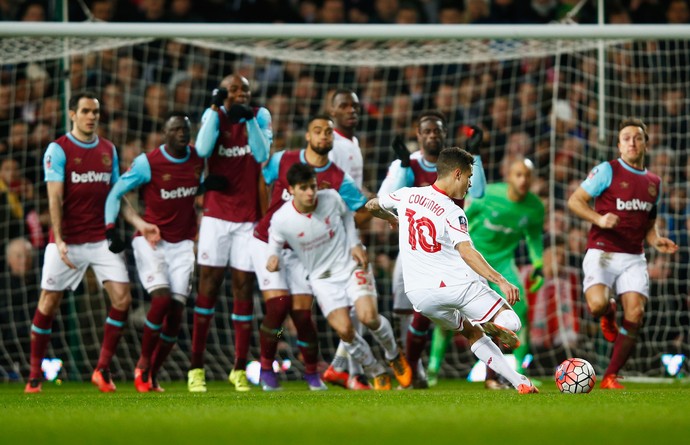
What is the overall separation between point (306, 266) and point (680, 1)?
7284 millimetres

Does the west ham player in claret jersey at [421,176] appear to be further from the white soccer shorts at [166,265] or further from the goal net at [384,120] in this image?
the goal net at [384,120]

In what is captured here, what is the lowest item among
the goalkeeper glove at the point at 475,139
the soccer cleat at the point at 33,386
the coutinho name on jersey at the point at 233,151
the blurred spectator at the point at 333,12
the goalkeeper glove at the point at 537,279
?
the soccer cleat at the point at 33,386

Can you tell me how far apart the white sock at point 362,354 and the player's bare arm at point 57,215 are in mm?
2324

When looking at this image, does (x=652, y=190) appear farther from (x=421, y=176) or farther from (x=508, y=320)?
(x=508, y=320)

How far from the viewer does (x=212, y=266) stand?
9.26 metres

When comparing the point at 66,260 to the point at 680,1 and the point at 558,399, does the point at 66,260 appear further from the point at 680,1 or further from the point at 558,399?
the point at 680,1

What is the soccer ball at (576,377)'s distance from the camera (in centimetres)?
741

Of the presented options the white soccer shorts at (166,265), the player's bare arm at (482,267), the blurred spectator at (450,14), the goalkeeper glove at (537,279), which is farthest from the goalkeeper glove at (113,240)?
the blurred spectator at (450,14)

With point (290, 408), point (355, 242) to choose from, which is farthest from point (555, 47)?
point (290, 408)

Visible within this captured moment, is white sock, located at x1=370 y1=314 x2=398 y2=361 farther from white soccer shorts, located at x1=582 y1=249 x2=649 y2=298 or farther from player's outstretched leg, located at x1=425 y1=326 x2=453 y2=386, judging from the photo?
white soccer shorts, located at x1=582 y1=249 x2=649 y2=298

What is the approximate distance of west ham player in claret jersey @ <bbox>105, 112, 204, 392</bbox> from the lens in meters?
9.09

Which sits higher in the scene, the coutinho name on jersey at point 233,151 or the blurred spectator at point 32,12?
the blurred spectator at point 32,12

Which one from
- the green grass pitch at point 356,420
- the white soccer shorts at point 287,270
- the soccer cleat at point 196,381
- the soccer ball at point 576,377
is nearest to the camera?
the green grass pitch at point 356,420

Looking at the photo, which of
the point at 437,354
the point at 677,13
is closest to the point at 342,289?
the point at 437,354
